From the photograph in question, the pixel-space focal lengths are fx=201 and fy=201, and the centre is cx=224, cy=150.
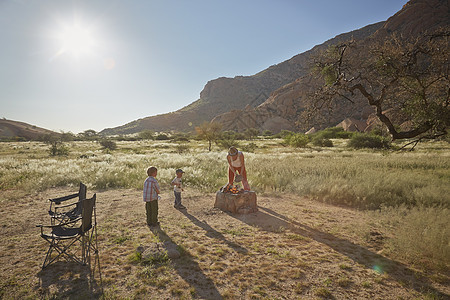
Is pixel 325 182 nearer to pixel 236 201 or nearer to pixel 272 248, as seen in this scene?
pixel 236 201

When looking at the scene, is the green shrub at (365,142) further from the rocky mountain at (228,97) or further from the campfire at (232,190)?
the rocky mountain at (228,97)

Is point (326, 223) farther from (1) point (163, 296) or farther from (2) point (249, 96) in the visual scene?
(2) point (249, 96)

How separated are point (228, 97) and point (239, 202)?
540 ft

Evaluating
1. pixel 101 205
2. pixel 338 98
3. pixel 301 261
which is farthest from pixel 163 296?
pixel 338 98

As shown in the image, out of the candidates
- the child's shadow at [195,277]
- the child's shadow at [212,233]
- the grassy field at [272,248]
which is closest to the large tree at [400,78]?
the grassy field at [272,248]

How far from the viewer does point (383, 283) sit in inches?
141

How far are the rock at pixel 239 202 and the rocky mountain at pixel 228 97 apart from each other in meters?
130

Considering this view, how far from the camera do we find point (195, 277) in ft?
12.5

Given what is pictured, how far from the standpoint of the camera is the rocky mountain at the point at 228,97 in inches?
5758

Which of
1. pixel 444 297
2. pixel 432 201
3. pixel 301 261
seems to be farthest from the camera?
pixel 432 201

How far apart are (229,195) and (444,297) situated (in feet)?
18.0

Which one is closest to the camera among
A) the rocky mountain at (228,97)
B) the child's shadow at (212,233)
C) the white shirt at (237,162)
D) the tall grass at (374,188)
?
the tall grass at (374,188)

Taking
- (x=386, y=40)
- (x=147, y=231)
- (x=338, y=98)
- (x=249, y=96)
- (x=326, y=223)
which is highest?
(x=249, y=96)

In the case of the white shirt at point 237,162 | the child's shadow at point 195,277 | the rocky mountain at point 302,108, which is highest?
the rocky mountain at point 302,108
